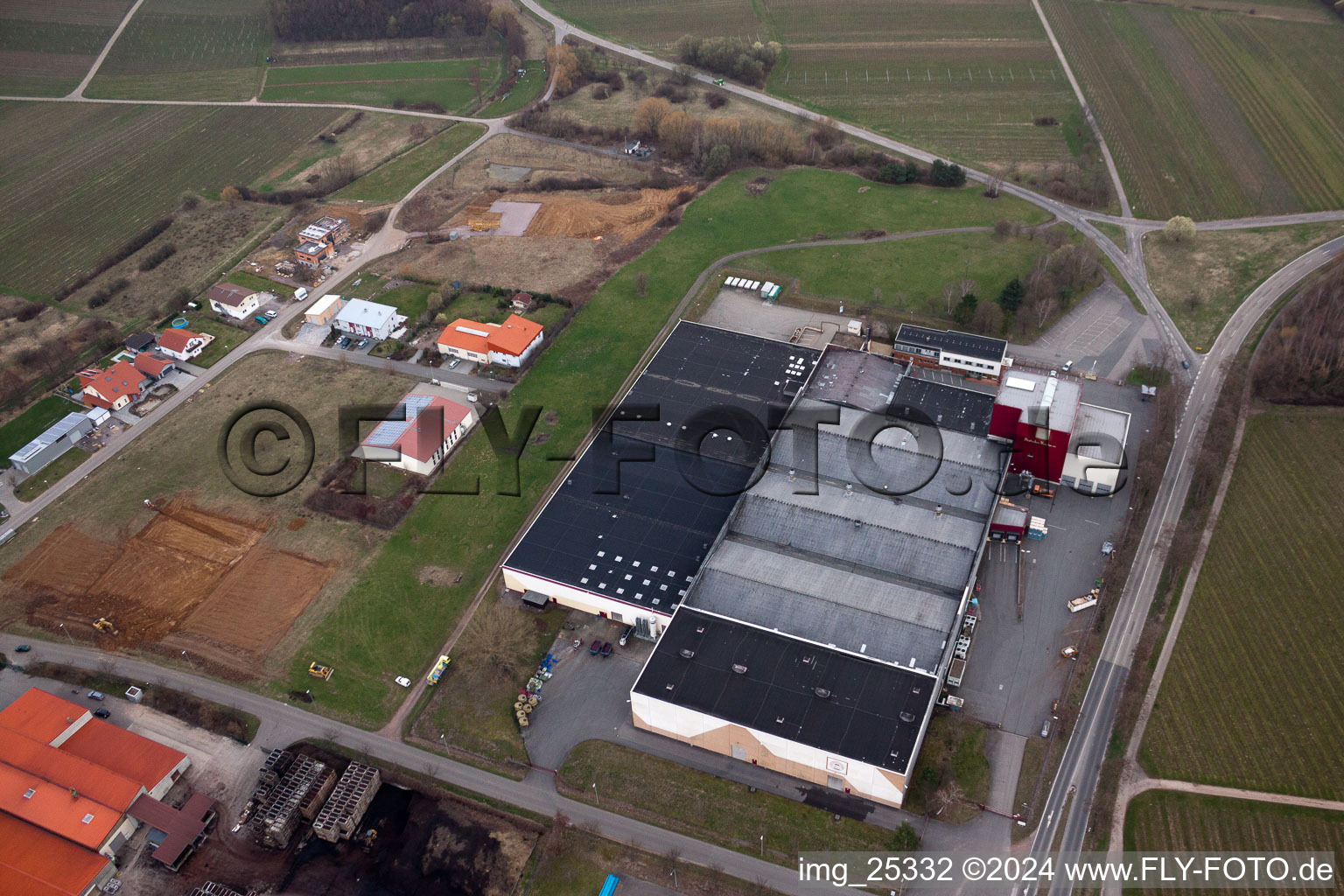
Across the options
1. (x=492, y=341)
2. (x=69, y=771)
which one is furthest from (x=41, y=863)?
(x=492, y=341)

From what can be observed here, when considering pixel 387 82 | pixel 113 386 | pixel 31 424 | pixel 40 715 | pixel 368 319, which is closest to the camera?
pixel 40 715

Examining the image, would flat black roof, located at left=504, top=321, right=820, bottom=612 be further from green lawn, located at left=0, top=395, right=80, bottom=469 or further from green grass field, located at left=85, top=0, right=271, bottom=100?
green grass field, located at left=85, top=0, right=271, bottom=100

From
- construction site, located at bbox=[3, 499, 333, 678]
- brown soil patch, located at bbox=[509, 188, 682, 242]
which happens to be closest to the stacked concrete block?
construction site, located at bbox=[3, 499, 333, 678]

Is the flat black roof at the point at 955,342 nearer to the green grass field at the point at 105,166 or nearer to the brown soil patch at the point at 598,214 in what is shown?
the brown soil patch at the point at 598,214

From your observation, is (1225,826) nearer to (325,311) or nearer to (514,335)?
(514,335)

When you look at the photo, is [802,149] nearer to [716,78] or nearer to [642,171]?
[642,171]

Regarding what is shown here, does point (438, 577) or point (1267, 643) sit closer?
point (1267, 643)
